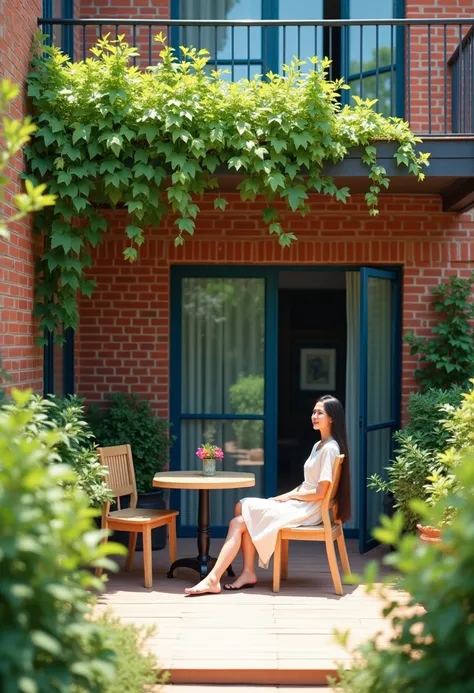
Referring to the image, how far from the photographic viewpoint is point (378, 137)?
6.74m

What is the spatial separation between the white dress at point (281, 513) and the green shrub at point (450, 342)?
175 centimetres

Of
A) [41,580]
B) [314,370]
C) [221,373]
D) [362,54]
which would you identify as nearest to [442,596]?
[41,580]

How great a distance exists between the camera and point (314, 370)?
12047mm

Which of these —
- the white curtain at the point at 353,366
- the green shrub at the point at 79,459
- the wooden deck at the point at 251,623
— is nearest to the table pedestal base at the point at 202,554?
the wooden deck at the point at 251,623

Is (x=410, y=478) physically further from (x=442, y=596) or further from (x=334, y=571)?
(x=442, y=596)

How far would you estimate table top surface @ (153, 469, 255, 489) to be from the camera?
623cm

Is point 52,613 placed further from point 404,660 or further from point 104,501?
point 104,501

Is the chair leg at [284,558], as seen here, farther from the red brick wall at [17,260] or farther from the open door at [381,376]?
the red brick wall at [17,260]

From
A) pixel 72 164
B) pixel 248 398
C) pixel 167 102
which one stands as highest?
pixel 167 102

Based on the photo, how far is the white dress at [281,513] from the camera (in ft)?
20.1

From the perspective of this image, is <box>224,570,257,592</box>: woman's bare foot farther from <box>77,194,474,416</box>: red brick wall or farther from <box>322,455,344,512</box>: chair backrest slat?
<box>77,194,474,416</box>: red brick wall

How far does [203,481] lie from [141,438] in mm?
1288

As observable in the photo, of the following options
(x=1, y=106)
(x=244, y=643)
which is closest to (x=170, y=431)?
(x=244, y=643)

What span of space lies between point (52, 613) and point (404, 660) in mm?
1086
